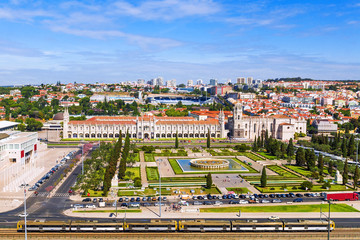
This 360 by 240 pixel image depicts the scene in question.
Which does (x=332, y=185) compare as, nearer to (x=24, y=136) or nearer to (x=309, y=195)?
(x=309, y=195)

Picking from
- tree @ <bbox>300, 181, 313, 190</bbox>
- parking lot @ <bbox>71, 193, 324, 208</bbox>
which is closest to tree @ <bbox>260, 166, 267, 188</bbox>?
parking lot @ <bbox>71, 193, 324, 208</bbox>

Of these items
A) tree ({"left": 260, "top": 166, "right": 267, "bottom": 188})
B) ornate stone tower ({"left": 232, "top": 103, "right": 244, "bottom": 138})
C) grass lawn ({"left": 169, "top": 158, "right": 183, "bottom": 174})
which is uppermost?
ornate stone tower ({"left": 232, "top": 103, "right": 244, "bottom": 138})

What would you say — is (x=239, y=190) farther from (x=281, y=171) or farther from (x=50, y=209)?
(x=50, y=209)

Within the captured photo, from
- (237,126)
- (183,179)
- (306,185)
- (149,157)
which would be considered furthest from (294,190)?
(237,126)

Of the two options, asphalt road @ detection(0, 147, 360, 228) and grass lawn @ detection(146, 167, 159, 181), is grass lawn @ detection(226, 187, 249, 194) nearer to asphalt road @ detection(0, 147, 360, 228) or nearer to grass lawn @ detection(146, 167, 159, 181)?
asphalt road @ detection(0, 147, 360, 228)

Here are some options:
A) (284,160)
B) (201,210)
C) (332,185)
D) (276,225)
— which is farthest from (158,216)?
(284,160)

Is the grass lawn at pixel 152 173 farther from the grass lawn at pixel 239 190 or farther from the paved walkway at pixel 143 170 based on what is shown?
the grass lawn at pixel 239 190

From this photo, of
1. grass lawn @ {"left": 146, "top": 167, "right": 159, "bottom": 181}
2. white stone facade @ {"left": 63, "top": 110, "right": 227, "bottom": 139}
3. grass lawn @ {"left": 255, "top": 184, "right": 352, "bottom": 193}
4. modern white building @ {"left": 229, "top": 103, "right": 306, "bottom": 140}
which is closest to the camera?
grass lawn @ {"left": 255, "top": 184, "right": 352, "bottom": 193}

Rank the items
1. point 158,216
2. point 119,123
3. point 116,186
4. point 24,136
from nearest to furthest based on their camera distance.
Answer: point 158,216, point 116,186, point 24,136, point 119,123

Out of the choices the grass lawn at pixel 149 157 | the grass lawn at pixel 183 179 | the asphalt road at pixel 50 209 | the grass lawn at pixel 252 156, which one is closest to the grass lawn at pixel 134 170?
the grass lawn at pixel 183 179
